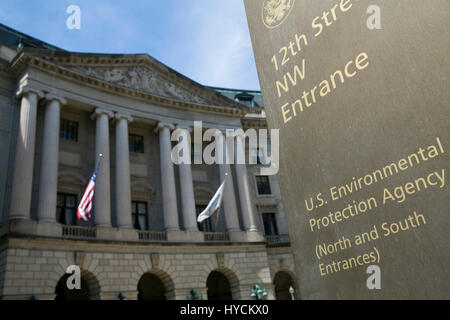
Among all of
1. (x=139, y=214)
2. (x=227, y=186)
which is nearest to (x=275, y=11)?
(x=139, y=214)

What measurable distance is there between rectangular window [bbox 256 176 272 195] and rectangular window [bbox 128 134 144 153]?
1209 cm

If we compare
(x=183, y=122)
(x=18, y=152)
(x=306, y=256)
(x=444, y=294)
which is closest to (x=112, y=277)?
(x=18, y=152)

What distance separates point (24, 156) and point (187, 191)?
40.3 ft

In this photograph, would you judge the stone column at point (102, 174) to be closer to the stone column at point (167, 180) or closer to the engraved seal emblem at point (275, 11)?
the stone column at point (167, 180)

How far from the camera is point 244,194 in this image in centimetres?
3378

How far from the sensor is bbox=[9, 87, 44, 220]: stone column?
22.3 m

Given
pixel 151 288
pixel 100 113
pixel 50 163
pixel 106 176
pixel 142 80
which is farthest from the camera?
pixel 142 80

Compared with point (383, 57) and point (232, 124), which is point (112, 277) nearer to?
point (232, 124)

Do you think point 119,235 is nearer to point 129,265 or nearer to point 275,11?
point 129,265

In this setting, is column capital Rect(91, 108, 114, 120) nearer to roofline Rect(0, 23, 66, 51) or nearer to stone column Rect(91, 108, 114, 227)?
stone column Rect(91, 108, 114, 227)

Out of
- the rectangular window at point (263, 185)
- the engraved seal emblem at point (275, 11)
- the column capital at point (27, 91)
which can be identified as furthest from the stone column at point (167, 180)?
the engraved seal emblem at point (275, 11)

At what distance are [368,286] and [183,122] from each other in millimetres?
30319

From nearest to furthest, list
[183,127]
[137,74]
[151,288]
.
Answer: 1. [151,288]
2. [137,74]
3. [183,127]

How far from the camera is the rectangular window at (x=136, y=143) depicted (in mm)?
32344
